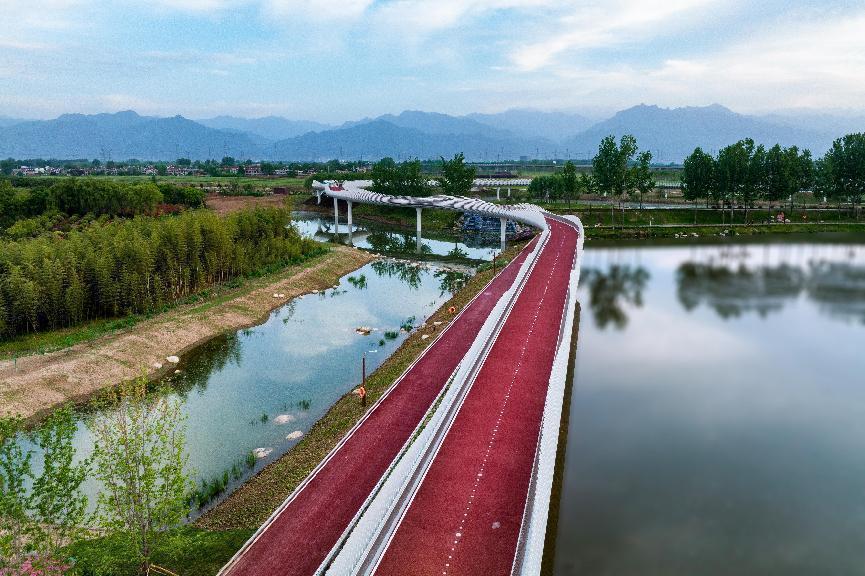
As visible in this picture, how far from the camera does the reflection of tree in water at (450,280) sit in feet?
158

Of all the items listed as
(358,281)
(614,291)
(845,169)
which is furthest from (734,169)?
(358,281)

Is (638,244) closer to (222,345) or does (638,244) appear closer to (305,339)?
(305,339)

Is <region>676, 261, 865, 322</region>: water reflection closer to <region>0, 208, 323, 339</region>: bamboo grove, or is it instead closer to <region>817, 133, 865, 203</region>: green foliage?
<region>817, 133, 865, 203</region>: green foliage

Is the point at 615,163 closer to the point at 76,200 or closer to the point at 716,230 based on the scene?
the point at 716,230

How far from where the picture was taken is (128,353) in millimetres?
30094

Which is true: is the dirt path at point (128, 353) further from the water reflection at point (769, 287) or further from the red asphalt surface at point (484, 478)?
the water reflection at point (769, 287)

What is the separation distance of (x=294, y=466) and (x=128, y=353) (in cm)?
1649

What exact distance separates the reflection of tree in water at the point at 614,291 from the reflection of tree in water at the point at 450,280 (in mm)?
11504

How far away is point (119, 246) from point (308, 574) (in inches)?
1190

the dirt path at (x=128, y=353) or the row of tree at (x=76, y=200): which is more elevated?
the row of tree at (x=76, y=200)

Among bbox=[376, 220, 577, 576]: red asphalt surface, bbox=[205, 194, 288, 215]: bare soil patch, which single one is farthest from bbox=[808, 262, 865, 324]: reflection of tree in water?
→ bbox=[205, 194, 288, 215]: bare soil patch

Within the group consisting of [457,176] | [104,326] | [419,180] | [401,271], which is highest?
[457,176]

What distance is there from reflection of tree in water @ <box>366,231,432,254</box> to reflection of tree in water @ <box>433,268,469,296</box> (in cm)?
1234

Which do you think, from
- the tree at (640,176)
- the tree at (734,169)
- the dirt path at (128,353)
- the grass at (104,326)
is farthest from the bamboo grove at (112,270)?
the tree at (734,169)
